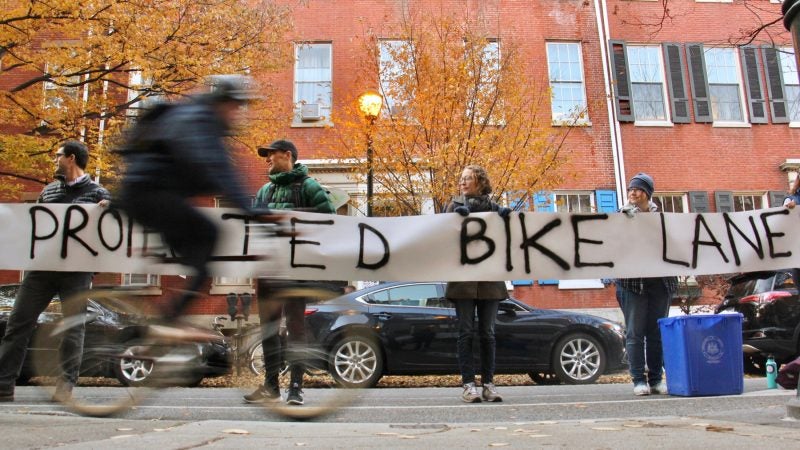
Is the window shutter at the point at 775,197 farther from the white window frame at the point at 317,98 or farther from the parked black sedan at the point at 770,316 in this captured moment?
the white window frame at the point at 317,98

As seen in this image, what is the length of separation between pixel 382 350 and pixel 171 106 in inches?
238

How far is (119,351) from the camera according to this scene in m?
4.27

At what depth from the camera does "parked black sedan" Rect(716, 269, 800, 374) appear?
9094 mm

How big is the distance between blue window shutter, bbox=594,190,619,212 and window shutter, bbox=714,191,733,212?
3001 mm

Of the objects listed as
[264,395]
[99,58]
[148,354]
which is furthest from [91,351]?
[99,58]

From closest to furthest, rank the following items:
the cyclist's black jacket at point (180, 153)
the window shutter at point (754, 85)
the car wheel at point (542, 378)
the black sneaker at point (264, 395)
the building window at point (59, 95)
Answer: the cyclist's black jacket at point (180, 153) < the black sneaker at point (264, 395) < the car wheel at point (542, 378) < the building window at point (59, 95) < the window shutter at point (754, 85)

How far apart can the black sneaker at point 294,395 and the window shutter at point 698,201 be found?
56.1 feet

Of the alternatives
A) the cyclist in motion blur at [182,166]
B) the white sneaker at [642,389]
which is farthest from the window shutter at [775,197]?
the cyclist in motion blur at [182,166]

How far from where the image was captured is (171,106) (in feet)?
11.8

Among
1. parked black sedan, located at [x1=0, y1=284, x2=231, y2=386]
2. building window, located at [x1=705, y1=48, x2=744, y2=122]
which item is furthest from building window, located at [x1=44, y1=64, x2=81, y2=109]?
building window, located at [x1=705, y1=48, x2=744, y2=122]

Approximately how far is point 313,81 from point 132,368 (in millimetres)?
15905

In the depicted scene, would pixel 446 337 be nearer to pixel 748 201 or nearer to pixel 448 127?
pixel 448 127

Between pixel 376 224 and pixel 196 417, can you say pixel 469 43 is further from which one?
pixel 196 417

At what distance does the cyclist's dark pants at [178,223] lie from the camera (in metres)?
3.47
